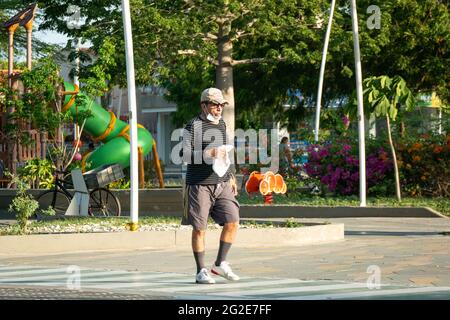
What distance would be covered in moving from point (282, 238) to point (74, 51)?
65.4ft

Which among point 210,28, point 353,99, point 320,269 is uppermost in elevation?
point 210,28

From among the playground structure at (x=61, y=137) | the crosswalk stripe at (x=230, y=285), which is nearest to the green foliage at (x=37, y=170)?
the playground structure at (x=61, y=137)

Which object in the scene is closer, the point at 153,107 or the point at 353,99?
the point at 353,99

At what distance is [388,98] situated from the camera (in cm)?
2761

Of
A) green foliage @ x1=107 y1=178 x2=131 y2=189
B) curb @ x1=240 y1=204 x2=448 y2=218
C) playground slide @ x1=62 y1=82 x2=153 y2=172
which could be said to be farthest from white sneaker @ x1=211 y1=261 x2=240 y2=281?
playground slide @ x1=62 y1=82 x2=153 y2=172

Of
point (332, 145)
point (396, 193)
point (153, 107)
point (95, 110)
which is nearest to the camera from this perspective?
point (396, 193)

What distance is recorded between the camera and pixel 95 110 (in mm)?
38875

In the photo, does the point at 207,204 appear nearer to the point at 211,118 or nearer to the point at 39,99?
the point at 211,118

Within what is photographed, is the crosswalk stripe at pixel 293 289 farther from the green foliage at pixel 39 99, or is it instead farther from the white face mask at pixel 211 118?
the green foliage at pixel 39 99

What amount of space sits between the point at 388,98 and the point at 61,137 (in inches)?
304

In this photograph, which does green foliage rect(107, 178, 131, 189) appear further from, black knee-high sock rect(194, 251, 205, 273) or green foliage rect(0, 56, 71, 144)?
black knee-high sock rect(194, 251, 205, 273)

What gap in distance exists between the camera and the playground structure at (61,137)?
2911 centimetres
